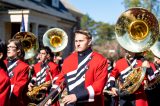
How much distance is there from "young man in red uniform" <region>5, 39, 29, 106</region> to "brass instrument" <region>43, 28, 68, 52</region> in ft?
25.6

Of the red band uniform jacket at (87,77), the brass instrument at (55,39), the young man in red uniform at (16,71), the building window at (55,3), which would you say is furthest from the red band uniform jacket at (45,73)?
the building window at (55,3)

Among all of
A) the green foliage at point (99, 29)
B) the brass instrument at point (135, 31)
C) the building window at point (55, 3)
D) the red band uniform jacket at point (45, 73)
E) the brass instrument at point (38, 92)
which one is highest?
the building window at point (55, 3)

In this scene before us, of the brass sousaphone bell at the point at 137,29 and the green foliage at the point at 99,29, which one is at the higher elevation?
the brass sousaphone bell at the point at 137,29

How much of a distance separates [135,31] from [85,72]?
7.60 feet

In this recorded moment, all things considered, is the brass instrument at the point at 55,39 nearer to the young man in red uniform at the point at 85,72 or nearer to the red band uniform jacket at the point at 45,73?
the red band uniform jacket at the point at 45,73

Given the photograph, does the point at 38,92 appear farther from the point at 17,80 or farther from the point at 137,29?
the point at 17,80

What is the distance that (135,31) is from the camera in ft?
26.2

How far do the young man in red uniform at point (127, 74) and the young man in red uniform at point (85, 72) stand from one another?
1474 millimetres

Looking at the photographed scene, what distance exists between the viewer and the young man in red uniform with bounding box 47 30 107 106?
5695mm

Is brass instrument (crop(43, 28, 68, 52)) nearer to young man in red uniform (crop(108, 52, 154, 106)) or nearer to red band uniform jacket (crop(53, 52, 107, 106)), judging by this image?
young man in red uniform (crop(108, 52, 154, 106))

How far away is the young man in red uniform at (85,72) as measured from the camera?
18.7 ft

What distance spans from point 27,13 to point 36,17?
7.04 ft

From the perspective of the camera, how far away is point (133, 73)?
7.35m

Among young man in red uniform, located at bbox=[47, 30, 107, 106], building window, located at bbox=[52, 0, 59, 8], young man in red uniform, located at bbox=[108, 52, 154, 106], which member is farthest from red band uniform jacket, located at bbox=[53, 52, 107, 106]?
building window, located at bbox=[52, 0, 59, 8]
